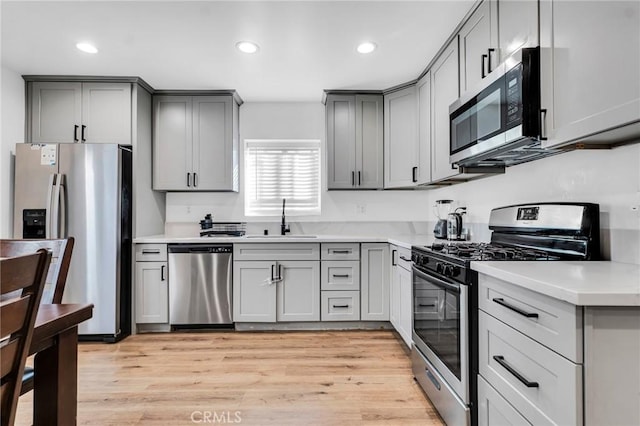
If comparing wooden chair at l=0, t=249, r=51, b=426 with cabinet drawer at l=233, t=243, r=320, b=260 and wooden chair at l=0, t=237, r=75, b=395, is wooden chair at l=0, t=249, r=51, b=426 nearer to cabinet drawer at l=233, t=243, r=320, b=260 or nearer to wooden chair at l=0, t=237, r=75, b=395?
wooden chair at l=0, t=237, r=75, b=395

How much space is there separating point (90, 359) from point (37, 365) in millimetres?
1766

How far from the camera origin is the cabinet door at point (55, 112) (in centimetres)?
316

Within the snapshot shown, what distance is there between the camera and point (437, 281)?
1836 millimetres

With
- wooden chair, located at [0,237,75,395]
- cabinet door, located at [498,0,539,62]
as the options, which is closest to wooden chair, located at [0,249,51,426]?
wooden chair, located at [0,237,75,395]

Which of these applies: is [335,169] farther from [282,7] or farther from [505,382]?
[505,382]

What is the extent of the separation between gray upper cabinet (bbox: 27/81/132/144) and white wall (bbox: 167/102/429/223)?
900mm

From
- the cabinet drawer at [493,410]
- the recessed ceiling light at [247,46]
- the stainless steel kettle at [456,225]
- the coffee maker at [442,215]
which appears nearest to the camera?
the cabinet drawer at [493,410]

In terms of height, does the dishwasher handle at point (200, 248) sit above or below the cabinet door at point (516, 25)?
below

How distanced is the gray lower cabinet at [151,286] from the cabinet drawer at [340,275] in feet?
5.06

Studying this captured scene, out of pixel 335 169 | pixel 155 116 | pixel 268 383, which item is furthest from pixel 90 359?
pixel 335 169

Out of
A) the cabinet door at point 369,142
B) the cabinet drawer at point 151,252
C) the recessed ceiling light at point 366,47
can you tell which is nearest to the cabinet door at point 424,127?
the cabinet door at point 369,142

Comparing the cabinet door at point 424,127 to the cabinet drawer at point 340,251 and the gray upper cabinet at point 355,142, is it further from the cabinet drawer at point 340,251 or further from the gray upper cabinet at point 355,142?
the cabinet drawer at point 340,251

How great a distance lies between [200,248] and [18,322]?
94.2 inches

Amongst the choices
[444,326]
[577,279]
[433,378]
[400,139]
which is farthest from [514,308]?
[400,139]
